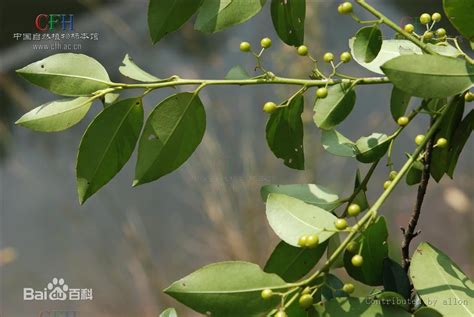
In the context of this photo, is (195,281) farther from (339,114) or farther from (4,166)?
(4,166)

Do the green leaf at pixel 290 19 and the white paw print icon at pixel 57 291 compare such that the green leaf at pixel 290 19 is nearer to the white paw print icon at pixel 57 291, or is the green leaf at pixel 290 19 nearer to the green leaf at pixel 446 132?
the green leaf at pixel 446 132

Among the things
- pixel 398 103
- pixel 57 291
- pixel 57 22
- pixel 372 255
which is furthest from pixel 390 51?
pixel 57 291

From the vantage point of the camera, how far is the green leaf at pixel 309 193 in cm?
47

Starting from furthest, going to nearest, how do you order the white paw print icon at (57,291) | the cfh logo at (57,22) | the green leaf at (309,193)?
the white paw print icon at (57,291), the cfh logo at (57,22), the green leaf at (309,193)

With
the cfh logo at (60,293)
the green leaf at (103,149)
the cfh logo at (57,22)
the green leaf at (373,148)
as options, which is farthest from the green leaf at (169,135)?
the cfh logo at (60,293)

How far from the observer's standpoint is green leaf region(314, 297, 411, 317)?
39 cm

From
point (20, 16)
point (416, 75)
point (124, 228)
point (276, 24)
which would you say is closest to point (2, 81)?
point (20, 16)

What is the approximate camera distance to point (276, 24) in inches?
19.3

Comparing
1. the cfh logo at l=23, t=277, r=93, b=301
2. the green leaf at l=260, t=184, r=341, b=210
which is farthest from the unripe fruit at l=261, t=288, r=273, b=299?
the cfh logo at l=23, t=277, r=93, b=301

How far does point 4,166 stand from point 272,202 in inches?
71.5

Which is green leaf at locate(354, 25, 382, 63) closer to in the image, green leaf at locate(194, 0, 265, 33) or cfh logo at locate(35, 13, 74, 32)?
green leaf at locate(194, 0, 265, 33)

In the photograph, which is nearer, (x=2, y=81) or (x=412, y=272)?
(x=412, y=272)

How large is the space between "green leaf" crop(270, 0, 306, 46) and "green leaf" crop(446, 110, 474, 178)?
13 cm

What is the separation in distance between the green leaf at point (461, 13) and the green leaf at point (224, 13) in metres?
0.12
